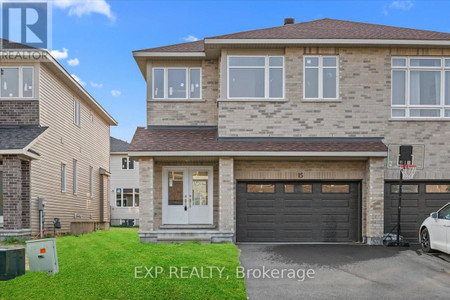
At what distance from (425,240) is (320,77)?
233 inches

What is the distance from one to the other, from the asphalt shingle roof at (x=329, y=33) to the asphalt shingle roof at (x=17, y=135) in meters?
4.90

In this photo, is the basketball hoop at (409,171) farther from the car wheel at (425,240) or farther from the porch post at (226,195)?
the porch post at (226,195)

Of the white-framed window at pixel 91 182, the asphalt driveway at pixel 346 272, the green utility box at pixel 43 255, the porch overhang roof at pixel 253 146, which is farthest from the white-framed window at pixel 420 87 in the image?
the white-framed window at pixel 91 182

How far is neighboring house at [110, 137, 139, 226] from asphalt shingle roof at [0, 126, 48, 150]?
18377 millimetres

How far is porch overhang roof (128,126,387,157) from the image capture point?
1445cm

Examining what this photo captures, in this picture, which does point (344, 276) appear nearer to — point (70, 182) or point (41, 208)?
point (41, 208)

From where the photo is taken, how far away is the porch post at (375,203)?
14562 millimetres

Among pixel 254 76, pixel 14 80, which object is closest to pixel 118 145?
pixel 14 80

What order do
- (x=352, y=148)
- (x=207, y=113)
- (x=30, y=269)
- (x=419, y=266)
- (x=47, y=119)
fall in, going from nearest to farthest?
(x=30, y=269) → (x=419, y=266) → (x=352, y=148) → (x=207, y=113) → (x=47, y=119)

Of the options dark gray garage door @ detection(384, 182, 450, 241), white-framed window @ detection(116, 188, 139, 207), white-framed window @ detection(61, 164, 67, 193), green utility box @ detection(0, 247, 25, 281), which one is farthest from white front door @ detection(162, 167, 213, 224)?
white-framed window @ detection(116, 188, 139, 207)

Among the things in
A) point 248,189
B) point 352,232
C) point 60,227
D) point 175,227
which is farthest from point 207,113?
point 60,227

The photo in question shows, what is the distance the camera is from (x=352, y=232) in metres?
15.2

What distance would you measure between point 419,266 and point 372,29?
29.0 ft

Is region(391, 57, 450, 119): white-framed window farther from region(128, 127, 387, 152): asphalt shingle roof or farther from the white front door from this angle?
the white front door
